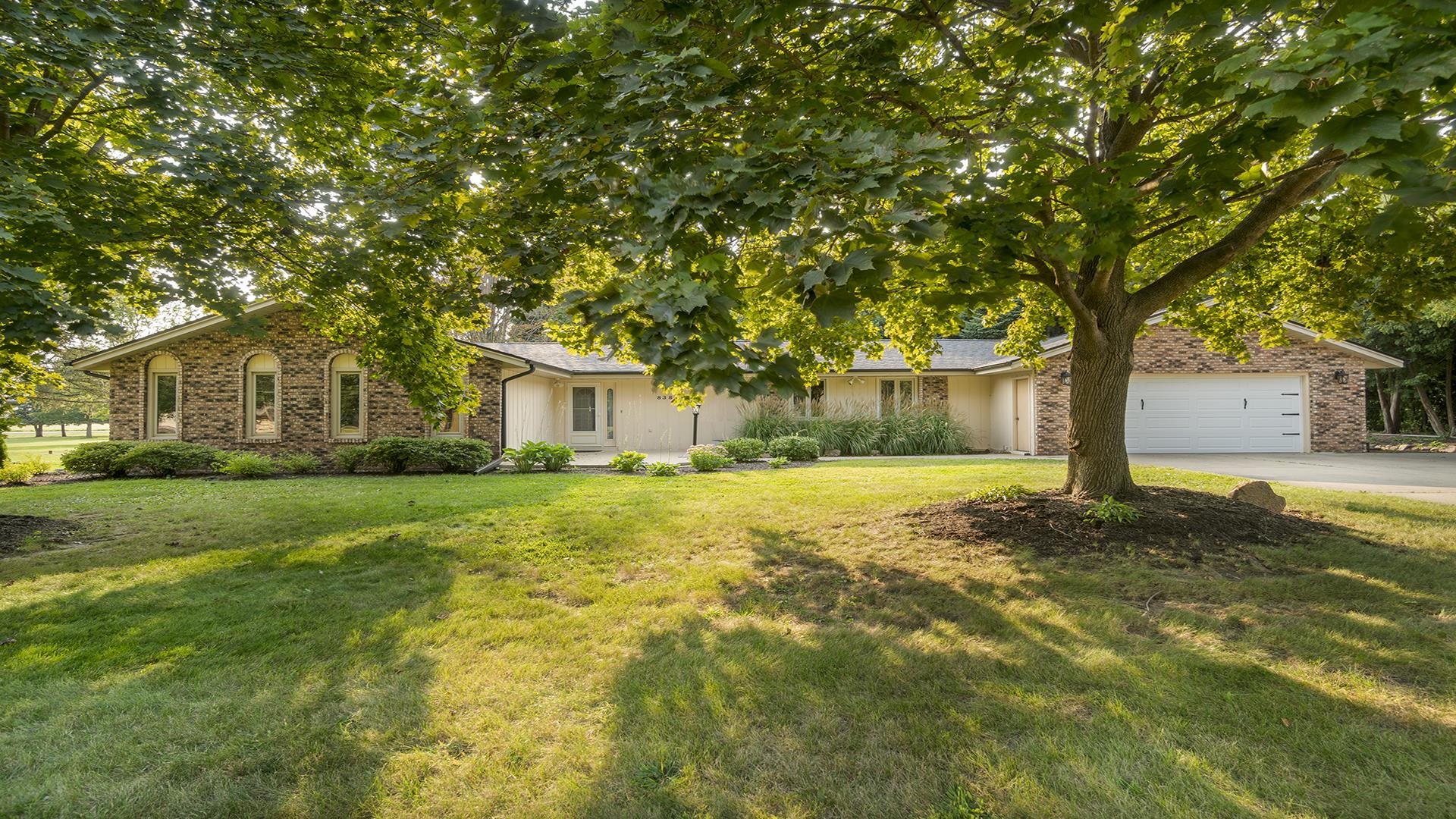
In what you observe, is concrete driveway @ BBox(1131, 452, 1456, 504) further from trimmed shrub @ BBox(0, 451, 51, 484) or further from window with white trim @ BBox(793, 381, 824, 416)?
trimmed shrub @ BBox(0, 451, 51, 484)

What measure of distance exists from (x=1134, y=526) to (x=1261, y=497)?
2.57 meters

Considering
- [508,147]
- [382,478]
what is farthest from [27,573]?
[382,478]

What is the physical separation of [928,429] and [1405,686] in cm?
1378

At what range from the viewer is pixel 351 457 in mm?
13219

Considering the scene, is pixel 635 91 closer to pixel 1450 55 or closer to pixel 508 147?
pixel 508 147

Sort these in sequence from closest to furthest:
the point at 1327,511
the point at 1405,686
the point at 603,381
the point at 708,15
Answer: the point at 1405,686 < the point at 708,15 < the point at 1327,511 < the point at 603,381

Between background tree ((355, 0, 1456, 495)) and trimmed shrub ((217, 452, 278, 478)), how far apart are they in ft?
33.4

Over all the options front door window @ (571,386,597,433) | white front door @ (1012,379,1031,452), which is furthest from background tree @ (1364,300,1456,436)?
front door window @ (571,386,597,433)

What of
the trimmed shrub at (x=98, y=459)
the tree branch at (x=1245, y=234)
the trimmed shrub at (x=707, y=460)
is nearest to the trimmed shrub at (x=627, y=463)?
the trimmed shrub at (x=707, y=460)

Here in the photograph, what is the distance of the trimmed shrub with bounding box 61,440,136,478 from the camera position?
12.6 metres

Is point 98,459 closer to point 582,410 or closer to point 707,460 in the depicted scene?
point 582,410

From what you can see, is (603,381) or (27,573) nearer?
(27,573)

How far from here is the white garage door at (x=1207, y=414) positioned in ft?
51.2

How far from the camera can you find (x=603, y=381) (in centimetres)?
1869
